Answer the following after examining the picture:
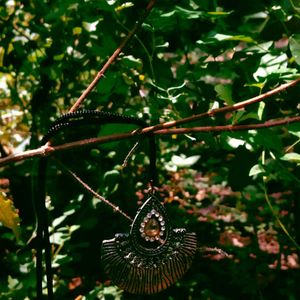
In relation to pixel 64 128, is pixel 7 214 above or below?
below

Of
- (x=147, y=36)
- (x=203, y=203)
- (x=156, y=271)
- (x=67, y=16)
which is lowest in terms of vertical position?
(x=156, y=271)

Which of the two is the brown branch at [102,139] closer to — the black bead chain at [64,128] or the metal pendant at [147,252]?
the black bead chain at [64,128]

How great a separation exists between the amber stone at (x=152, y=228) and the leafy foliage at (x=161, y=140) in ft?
1.36

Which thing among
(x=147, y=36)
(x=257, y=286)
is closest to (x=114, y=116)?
(x=147, y=36)

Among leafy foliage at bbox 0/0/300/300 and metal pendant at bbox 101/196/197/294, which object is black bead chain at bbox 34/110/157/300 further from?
leafy foliage at bbox 0/0/300/300

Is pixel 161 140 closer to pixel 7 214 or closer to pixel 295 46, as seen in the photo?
pixel 295 46

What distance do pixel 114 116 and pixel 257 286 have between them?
1415 mm

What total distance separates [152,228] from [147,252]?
0.15 ft

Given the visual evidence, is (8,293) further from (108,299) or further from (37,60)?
(37,60)

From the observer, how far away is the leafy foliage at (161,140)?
1.31m

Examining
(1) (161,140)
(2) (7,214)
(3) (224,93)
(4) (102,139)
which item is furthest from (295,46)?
(1) (161,140)

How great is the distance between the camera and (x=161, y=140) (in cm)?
195

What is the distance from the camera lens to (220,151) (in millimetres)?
2084

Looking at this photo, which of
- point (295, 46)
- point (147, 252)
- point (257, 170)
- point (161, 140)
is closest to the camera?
point (147, 252)
